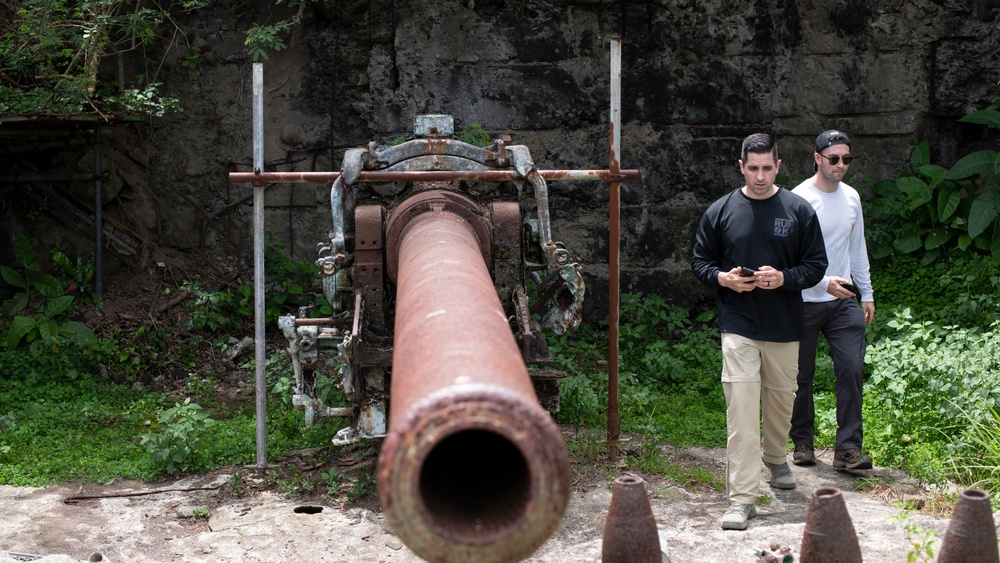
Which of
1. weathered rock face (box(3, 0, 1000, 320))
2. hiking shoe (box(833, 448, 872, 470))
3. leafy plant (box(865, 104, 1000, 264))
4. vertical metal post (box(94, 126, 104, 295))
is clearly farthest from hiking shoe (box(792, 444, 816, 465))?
vertical metal post (box(94, 126, 104, 295))

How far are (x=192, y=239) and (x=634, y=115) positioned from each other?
3837 millimetres

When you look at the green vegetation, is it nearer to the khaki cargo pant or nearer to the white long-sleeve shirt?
the khaki cargo pant

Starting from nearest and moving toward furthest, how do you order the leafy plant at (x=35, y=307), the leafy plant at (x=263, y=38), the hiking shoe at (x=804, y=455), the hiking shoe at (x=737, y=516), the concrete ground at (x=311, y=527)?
the concrete ground at (x=311, y=527) < the hiking shoe at (x=737, y=516) < the hiking shoe at (x=804, y=455) < the leafy plant at (x=35, y=307) < the leafy plant at (x=263, y=38)

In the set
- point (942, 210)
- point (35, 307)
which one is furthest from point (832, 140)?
point (35, 307)

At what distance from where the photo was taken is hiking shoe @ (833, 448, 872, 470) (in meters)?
5.76

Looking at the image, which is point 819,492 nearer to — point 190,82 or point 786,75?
point 786,75

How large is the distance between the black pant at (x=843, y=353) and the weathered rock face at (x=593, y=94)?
323 centimetres

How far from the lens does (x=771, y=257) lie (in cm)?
510

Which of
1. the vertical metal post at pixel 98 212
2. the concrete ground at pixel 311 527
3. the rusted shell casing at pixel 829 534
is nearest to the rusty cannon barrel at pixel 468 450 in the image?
the rusted shell casing at pixel 829 534

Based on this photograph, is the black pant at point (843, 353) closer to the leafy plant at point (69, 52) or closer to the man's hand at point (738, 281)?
the man's hand at point (738, 281)

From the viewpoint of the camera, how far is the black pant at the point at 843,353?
5.73 metres

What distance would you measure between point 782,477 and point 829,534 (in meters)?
1.93

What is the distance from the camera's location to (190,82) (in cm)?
903

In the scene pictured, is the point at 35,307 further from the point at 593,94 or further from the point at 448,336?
the point at 448,336
